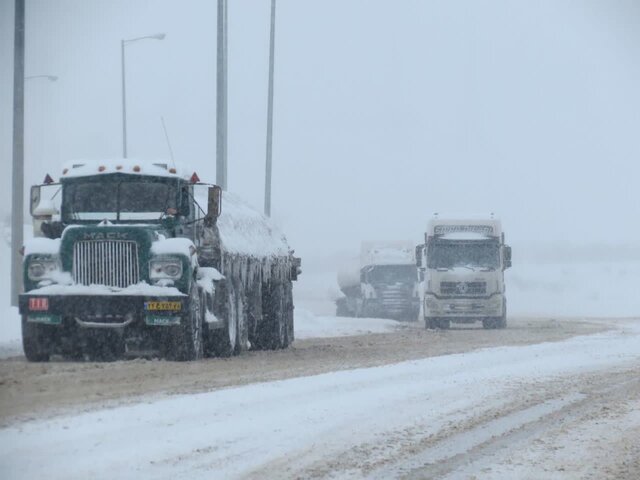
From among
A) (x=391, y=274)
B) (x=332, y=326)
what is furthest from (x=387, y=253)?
(x=332, y=326)

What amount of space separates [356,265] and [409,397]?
45483 millimetres

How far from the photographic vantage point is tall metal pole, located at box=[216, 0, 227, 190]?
34969 millimetres

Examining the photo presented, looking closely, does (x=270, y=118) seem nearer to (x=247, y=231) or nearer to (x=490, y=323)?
(x=490, y=323)

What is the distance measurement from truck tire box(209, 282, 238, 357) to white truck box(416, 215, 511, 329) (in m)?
20.0

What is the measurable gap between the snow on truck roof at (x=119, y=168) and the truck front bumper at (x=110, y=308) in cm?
207

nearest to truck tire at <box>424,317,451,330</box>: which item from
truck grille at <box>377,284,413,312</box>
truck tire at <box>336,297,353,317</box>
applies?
truck grille at <box>377,284,413,312</box>

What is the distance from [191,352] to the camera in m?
19.2

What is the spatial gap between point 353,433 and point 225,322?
32.5ft

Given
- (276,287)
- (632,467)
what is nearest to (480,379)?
(632,467)

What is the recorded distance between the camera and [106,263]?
19.0 meters

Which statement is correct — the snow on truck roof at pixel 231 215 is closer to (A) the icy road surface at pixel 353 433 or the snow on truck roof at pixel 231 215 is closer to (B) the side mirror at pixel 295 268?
(B) the side mirror at pixel 295 268

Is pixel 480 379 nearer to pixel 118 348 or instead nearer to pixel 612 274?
pixel 118 348

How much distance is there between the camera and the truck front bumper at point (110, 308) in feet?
61.7

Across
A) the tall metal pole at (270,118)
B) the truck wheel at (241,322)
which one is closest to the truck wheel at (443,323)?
the tall metal pole at (270,118)
